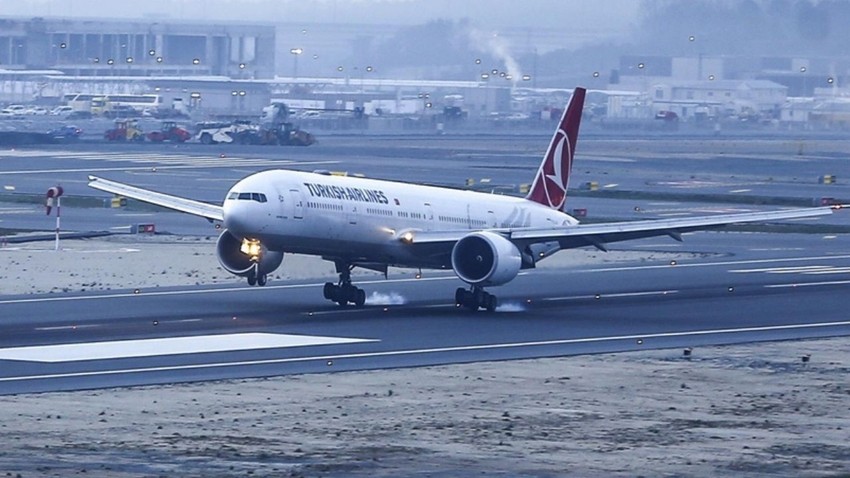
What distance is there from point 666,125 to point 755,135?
1103 cm

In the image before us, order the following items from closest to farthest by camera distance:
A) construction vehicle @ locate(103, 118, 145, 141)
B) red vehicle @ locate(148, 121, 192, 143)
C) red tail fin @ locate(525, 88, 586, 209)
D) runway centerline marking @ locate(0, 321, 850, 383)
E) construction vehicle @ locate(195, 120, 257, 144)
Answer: runway centerline marking @ locate(0, 321, 850, 383) < red tail fin @ locate(525, 88, 586, 209) < construction vehicle @ locate(195, 120, 257, 144) < red vehicle @ locate(148, 121, 192, 143) < construction vehicle @ locate(103, 118, 145, 141)

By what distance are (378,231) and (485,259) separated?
2.97m

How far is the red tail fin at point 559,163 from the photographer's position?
5028 cm

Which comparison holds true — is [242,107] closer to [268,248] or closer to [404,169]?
[404,169]

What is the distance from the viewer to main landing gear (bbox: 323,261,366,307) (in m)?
43.5

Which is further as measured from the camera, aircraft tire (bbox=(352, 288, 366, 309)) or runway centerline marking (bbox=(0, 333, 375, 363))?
aircraft tire (bbox=(352, 288, 366, 309))

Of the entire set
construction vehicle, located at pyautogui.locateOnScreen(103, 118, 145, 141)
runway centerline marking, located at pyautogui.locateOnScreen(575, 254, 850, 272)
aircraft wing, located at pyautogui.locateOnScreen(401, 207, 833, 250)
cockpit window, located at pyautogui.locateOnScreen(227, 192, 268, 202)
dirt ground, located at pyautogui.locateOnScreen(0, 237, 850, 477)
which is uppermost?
cockpit window, located at pyautogui.locateOnScreen(227, 192, 268, 202)

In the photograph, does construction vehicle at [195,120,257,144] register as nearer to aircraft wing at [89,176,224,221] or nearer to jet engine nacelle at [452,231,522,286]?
aircraft wing at [89,176,224,221]

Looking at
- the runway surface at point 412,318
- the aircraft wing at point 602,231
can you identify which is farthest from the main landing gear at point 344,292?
the aircraft wing at point 602,231

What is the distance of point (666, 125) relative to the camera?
172 m

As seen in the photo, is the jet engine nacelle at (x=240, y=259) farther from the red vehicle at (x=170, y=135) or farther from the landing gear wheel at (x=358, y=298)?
the red vehicle at (x=170, y=135)

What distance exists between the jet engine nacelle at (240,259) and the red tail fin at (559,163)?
1007 cm

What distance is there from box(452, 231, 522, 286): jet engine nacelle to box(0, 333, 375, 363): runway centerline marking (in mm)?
6275

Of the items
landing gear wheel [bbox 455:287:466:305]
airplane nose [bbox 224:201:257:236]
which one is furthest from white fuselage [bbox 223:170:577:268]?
landing gear wheel [bbox 455:287:466:305]
